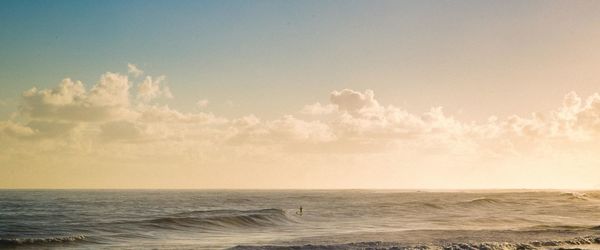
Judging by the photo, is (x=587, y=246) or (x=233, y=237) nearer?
(x=587, y=246)

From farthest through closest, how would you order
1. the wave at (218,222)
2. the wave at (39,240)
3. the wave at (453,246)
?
the wave at (218,222), the wave at (39,240), the wave at (453,246)

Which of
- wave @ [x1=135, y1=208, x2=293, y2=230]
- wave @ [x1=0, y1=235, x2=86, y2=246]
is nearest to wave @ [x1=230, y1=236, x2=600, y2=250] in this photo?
wave @ [x1=0, y1=235, x2=86, y2=246]

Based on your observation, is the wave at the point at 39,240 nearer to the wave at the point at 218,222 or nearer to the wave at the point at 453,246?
the wave at the point at 218,222

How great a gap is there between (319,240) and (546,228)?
21.4 metres

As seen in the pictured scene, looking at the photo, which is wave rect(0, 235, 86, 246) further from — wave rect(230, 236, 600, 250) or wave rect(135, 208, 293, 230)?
wave rect(230, 236, 600, 250)

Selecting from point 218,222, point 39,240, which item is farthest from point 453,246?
point 39,240

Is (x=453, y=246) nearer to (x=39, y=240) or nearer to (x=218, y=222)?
(x=218, y=222)

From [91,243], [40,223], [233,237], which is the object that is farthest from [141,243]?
[40,223]

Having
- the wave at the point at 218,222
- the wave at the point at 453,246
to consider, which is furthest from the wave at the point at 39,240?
the wave at the point at 453,246

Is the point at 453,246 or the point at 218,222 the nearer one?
the point at 453,246

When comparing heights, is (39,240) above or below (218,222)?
below

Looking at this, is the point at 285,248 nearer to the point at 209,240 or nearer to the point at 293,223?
the point at 209,240

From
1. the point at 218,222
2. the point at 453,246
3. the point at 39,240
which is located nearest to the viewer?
the point at 453,246

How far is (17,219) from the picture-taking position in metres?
55.3
